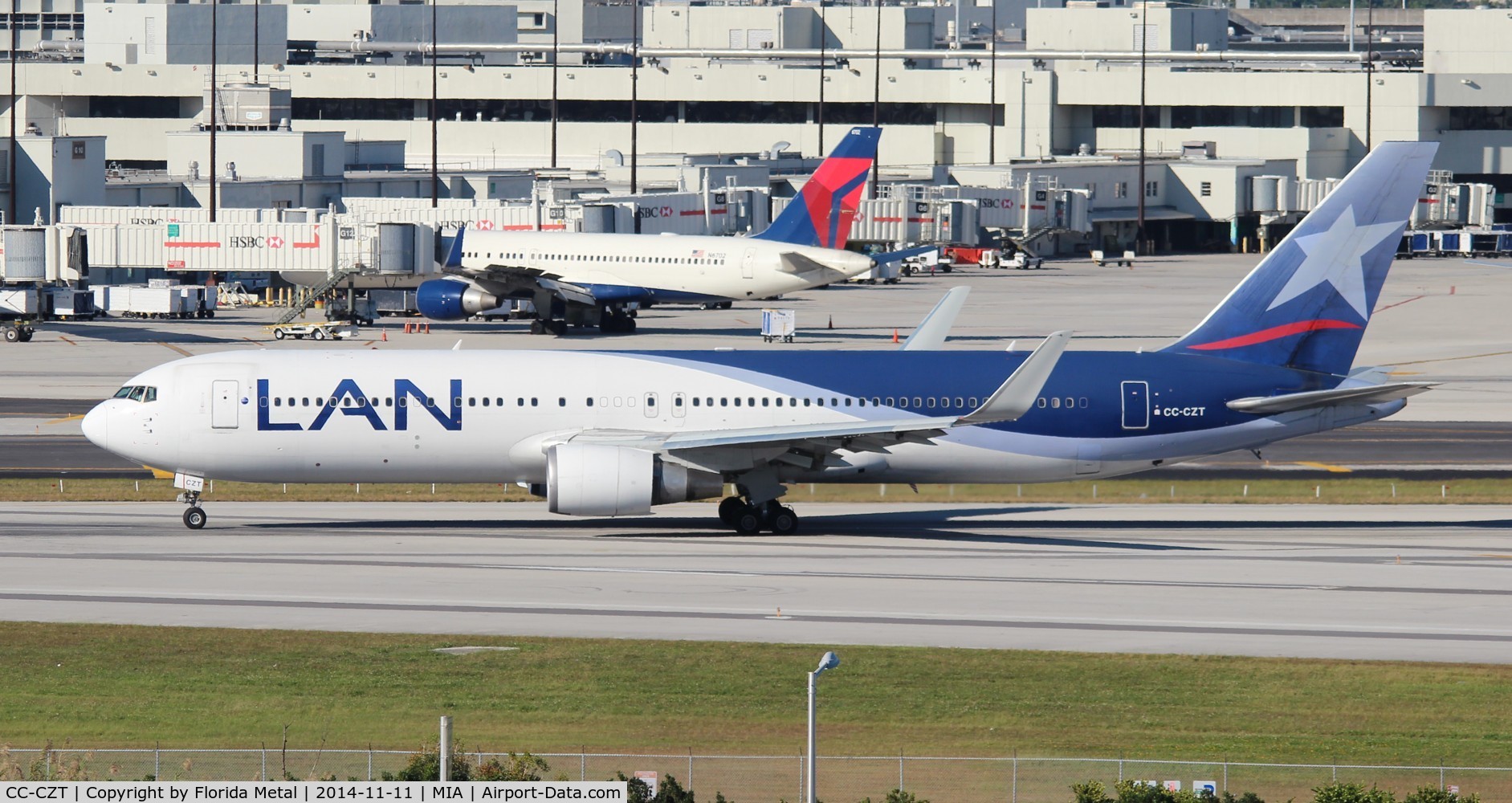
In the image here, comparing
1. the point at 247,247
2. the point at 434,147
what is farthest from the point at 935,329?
the point at 434,147

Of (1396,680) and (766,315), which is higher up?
(766,315)

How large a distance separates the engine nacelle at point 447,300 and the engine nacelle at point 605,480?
4842cm

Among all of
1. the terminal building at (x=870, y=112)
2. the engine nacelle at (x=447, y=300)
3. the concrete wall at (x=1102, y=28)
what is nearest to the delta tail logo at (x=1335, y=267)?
the engine nacelle at (x=447, y=300)

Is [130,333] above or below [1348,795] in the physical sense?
above

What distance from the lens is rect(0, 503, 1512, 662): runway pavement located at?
33375 millimetres

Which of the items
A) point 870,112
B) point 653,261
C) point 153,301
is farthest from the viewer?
point 870,112

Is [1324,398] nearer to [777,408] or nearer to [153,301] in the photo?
[777,408]

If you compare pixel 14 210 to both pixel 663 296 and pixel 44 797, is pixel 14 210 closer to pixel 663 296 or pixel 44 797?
pixel 663 296

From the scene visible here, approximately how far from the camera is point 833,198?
8588 centimetres

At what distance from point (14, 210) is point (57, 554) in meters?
73.1

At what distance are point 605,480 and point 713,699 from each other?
12.7 metres

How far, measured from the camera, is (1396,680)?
29.9 meters

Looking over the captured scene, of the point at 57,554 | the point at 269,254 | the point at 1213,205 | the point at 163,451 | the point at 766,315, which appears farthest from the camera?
the point at 1213,205

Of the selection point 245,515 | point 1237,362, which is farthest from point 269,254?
point 1237,362
